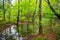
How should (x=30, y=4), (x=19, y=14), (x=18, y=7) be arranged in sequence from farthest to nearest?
(x=19, y=14), (x=18, y=7), (x=30, y=4)

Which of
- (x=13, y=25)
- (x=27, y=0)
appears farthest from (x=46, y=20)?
(x=13, y=25)

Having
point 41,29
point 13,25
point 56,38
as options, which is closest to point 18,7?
point 13,25

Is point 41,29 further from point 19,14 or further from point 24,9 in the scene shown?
point 19,14

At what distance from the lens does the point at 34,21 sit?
3300 centimetres

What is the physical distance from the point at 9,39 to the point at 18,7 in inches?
436

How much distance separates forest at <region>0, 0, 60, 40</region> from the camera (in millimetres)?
21844

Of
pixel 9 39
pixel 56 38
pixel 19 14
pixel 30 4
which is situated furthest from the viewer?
pixel 19 14

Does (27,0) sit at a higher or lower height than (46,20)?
higher

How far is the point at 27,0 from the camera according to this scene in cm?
3231

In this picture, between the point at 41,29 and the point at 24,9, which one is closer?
the point at 41,29

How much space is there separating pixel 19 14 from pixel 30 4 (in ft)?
20.3

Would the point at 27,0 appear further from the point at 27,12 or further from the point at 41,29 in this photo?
the point at 41,29

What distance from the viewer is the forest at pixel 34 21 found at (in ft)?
71.7

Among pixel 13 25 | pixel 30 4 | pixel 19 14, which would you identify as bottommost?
pixel 13 25
